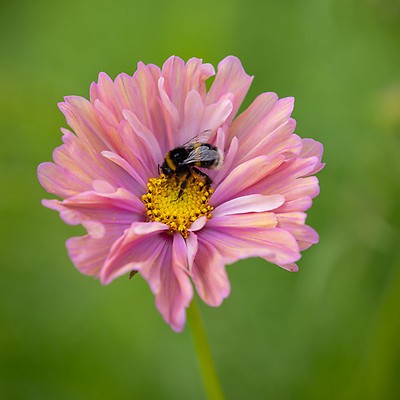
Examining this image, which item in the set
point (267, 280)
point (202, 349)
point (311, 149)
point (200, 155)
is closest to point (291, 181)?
point (311, 149)

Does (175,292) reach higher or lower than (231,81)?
lower

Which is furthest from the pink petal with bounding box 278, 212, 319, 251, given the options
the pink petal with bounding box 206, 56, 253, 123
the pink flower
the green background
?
the green background

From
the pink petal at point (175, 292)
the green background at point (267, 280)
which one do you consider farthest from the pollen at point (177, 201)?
the green background at point (267, 280)

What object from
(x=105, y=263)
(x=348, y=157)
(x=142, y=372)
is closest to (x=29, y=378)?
(x=142, y=372)

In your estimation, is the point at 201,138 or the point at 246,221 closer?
the point at 246,221

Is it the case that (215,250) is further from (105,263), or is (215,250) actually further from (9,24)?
(9,24)

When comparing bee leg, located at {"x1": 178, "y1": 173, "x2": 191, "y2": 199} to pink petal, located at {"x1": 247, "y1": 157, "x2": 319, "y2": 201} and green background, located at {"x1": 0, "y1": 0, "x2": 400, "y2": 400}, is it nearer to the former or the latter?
pink petal, located at {"x1": 247, "y1": 157, "x2": 319, "y2": 201}

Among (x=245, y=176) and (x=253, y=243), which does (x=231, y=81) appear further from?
(x=253, y=243)
